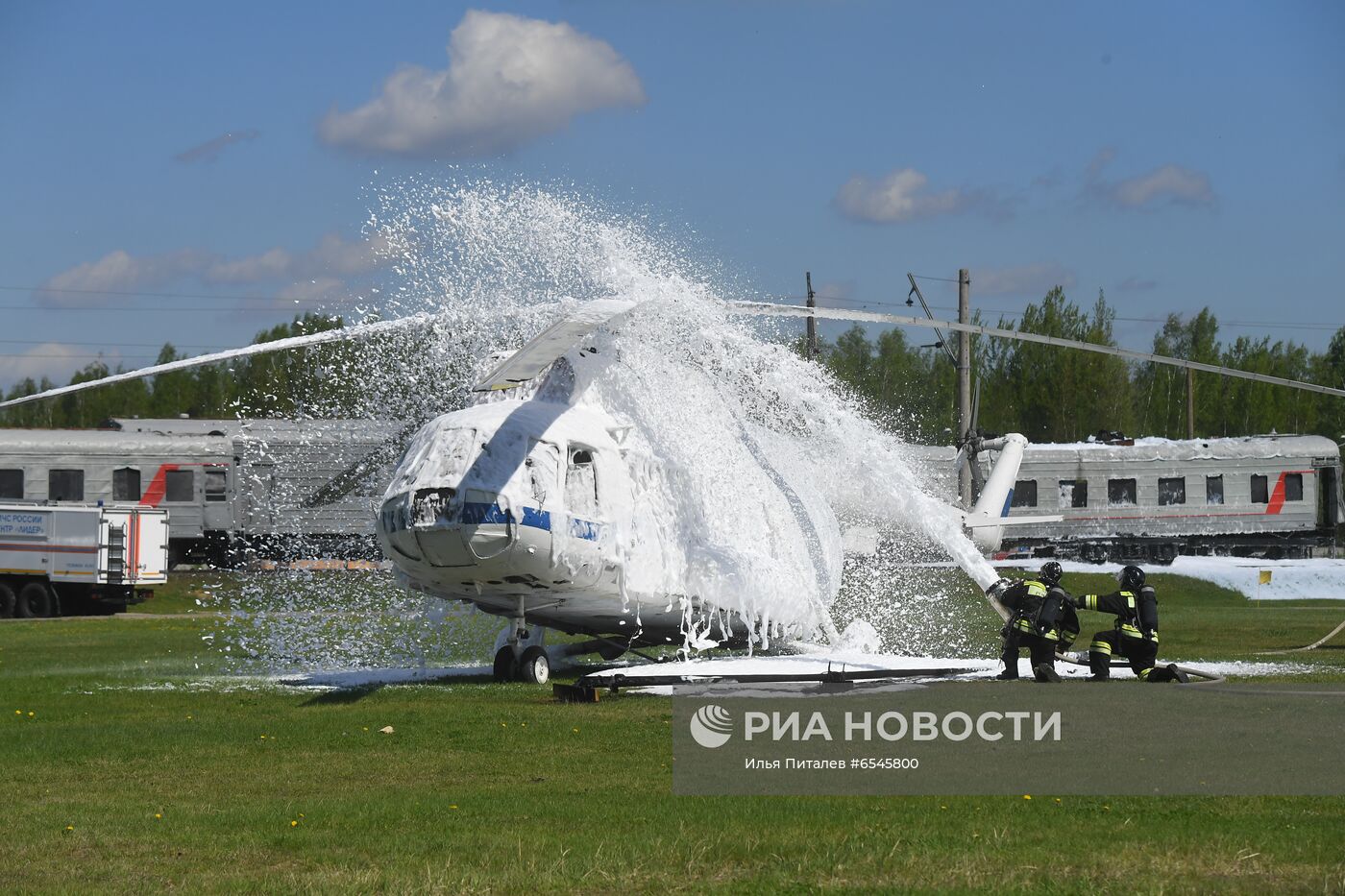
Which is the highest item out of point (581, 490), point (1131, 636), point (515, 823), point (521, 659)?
point (581, 490)

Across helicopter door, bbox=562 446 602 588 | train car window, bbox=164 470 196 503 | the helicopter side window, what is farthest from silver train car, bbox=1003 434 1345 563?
the helicopter side window

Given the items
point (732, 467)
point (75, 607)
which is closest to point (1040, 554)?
point (75, 607)

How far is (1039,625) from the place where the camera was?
1541 centimetres

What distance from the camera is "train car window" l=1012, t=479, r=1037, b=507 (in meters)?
46.6

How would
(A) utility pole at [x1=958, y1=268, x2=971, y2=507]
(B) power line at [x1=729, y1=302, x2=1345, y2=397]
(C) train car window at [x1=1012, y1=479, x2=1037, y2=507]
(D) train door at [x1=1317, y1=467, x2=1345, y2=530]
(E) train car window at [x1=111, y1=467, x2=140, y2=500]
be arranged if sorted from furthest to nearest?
(D) train door at [x1=1317, y1=467, x2=1345, y2=530]
(C) train car window at [x1=1012, y1=479, x2=1037, y2=507]
(E) train car window at [x1=111, y1=467, x2=140, y2=500]
(A) utility pole at [x1=958, y1=268, x2=971, y2=507]
(B) power line at [x1=729, y1=302, x2=1345, y2=397]

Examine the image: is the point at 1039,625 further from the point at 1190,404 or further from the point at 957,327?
the point at 1190,404

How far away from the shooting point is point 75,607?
37094 millimetres

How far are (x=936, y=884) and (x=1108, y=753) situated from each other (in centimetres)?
404

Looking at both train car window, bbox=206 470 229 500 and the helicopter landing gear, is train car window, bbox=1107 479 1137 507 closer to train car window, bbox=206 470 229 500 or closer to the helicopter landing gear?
train car window, bbox=206 470 229 500

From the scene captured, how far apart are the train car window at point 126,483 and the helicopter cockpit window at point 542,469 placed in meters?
31.7

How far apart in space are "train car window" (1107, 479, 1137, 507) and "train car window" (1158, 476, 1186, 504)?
836mm

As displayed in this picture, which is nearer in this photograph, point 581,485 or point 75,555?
point 581,485

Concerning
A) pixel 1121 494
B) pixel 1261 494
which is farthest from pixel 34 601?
pixel 1261 494

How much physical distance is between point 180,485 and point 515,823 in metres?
38.2
